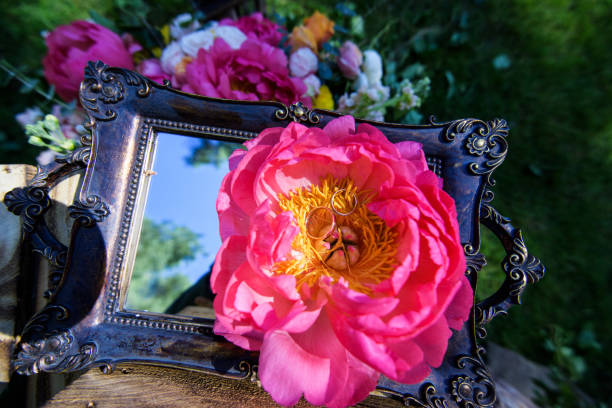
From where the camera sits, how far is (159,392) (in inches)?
24.4

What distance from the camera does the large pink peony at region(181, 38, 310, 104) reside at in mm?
659

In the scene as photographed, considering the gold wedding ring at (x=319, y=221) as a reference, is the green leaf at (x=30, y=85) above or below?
above

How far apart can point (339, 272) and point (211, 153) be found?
359 millimetres

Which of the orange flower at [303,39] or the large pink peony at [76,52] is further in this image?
the orange flower at [303,39]

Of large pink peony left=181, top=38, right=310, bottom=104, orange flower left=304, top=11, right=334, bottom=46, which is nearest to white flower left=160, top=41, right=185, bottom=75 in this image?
large pink peony left=181, top=38, right=310, bottom=104

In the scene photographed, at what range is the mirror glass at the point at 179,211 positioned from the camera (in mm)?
633

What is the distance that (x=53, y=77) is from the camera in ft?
2.50

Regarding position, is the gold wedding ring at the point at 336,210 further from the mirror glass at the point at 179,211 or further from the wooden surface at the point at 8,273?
the wooden surface at the point at 8,273

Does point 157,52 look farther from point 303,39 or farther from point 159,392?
point 159,392

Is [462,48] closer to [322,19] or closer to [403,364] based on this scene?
[322,19]

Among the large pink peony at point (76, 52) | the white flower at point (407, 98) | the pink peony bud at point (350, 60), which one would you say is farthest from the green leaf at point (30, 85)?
the white flower at point (407, 98)

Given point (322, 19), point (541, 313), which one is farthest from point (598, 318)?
point (322, 19)

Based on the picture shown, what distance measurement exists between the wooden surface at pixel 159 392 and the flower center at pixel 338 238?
297 mm

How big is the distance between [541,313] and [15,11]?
2.91m
